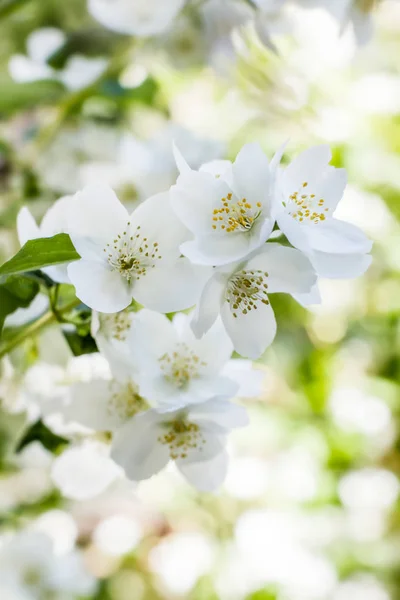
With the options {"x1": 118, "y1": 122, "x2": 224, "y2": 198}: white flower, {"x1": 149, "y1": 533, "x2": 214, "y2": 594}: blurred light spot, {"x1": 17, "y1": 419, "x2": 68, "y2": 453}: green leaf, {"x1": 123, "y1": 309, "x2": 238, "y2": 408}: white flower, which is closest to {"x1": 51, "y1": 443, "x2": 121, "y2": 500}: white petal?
{"x1": 17, "y1": 419, "x2": 68, "y2": 453}: green leaf

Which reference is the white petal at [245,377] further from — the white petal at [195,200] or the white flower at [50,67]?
the white flower at [50,67]

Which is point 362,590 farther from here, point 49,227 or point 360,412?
point 49,227

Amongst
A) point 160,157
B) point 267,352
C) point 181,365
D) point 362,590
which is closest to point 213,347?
point 181,365

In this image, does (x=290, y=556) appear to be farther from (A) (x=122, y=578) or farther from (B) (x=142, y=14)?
(B) (x=142, y=14)

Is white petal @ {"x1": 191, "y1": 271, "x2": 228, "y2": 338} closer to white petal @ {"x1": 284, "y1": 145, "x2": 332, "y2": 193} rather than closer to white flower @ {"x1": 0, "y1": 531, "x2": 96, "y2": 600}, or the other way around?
white petal @ {"x1": 284, "y1": 145, "x2": 332, "y2": 193}

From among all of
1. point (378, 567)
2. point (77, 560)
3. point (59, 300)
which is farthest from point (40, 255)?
point (378, 567)

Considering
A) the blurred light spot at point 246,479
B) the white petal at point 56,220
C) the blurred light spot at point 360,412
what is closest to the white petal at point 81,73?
the white petal at point 56,220
